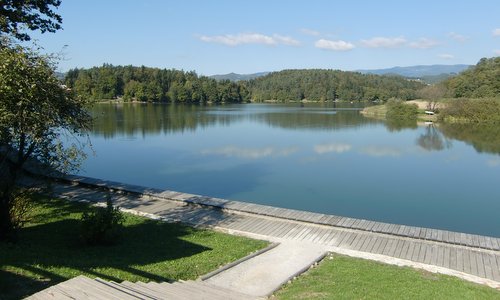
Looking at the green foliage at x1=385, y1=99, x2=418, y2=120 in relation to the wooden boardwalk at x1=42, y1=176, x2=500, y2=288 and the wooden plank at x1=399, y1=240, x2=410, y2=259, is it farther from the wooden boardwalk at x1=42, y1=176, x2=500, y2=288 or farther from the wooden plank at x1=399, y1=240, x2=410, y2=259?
the wooden plank at x1=399, y1=240, x2=410, y2=259

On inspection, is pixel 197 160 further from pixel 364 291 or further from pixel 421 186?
pixel 364 291

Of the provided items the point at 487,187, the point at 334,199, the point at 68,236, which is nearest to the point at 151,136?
the point at 334,199

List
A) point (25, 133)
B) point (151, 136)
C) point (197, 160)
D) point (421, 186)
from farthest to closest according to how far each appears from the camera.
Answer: point (151, 136) → point (197, 160) → point (421, 186) → point (25, 133)

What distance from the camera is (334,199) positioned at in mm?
16859

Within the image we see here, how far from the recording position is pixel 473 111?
5875 cm

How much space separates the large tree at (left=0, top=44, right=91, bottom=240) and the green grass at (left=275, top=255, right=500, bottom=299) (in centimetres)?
500

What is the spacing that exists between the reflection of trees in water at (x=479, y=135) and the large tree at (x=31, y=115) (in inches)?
1268

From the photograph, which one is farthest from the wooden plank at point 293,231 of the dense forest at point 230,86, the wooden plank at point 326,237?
the dense forest at point 230,86

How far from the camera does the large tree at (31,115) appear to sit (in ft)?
21.9

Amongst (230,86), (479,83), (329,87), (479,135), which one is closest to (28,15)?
(479,135)

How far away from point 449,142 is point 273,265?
3524 cm

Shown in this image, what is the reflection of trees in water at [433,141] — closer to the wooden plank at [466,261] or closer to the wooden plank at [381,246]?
Result: the wooden plank at [381,246]

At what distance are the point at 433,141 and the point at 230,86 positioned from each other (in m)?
76.5

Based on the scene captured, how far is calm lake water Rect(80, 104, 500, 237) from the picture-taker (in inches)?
627
